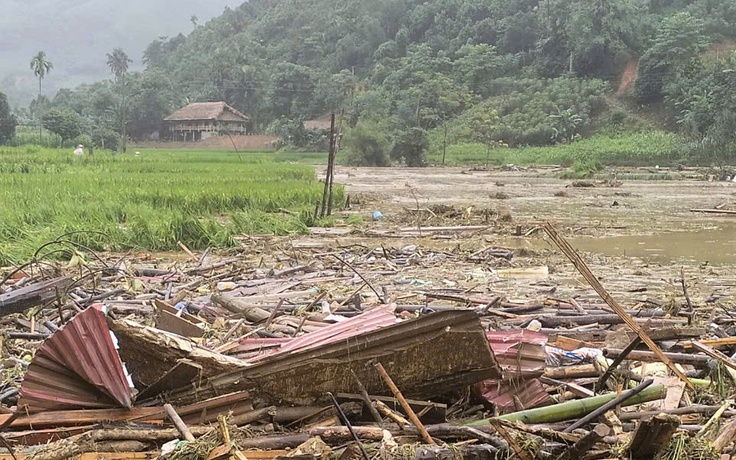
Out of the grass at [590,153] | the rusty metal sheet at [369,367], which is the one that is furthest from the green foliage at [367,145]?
the rusty metal sheet at [369,367]

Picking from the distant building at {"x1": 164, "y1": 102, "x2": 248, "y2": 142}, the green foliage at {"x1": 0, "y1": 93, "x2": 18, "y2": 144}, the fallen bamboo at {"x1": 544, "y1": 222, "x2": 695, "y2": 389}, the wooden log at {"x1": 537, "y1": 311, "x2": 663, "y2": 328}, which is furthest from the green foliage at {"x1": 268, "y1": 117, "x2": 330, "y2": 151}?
the fallen bamboo at {"x1": 544, "y1": 222, "x2": 695, "y2": 389}

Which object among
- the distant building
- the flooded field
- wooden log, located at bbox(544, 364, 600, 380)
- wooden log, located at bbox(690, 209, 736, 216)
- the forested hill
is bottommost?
the flooded field

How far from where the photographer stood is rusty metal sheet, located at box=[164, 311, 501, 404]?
3.16 m

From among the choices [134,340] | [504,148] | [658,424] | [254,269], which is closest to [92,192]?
[254,269]

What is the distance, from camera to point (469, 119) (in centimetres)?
5519

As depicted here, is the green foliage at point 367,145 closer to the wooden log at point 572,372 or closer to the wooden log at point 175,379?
the wooden log at point 572,372

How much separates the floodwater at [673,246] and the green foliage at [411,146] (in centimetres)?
2876

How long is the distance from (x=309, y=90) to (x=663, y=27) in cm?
3243

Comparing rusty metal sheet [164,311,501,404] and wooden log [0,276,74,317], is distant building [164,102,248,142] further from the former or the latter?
rusty metal sheet [164,311,501,404]

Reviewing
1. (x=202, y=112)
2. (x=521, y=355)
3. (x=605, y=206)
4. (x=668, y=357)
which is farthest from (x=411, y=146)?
(x=521, y=355)

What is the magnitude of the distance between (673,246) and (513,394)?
31.1ft

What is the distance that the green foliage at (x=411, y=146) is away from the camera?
136ft

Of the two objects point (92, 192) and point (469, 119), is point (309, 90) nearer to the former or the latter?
point (469, 119)

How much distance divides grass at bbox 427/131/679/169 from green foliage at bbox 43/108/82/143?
81.1 feet
